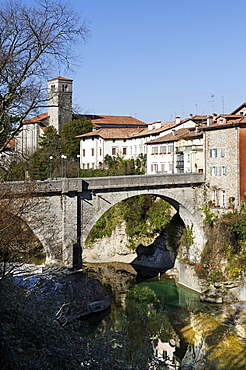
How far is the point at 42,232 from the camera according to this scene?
2348cm

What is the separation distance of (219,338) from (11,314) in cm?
1350

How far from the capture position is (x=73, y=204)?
953 inches

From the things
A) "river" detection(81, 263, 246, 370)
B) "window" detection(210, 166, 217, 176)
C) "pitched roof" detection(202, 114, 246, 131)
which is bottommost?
"river" detection(81, 263, 246, 370)

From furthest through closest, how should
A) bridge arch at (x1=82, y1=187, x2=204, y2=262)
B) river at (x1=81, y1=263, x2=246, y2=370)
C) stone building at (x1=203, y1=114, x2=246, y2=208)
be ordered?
bridge arch at (x1=82, y1=187, x2=204, y2=262)
stone building at (x1=203, y1=114, x2=246, y2=208)
river at (x1=81, y1=263, x2=246, y2=370)

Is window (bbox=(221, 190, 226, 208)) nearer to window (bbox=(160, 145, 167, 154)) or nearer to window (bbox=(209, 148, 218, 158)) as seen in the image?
window (bbox=(209, 148, 218, 158))

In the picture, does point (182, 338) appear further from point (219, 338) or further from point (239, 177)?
point (239, 177)

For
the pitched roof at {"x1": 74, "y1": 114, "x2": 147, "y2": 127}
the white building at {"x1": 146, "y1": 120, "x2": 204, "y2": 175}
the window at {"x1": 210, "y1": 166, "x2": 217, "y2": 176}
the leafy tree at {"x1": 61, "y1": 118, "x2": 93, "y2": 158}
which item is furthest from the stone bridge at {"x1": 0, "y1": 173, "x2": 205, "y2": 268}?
the pitched roof at {"x1": 74, "y1": 114, "x2": 147, "y2": 127}

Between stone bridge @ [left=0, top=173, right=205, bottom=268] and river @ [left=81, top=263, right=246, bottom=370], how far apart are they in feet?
13.4

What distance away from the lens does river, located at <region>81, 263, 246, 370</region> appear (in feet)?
57.8

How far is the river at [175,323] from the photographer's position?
1761cm

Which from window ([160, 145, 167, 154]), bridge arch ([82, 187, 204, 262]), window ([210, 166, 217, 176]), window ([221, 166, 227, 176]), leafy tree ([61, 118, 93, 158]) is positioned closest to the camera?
window ([221, 166, 227, 176])

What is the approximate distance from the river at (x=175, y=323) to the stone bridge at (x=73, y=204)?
4070mm

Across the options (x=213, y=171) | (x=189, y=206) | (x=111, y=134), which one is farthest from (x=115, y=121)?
(x=189, y=206)

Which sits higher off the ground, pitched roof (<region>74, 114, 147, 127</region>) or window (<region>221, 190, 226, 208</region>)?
pitched roof (<region>74, 114, 147, 127</region>)
